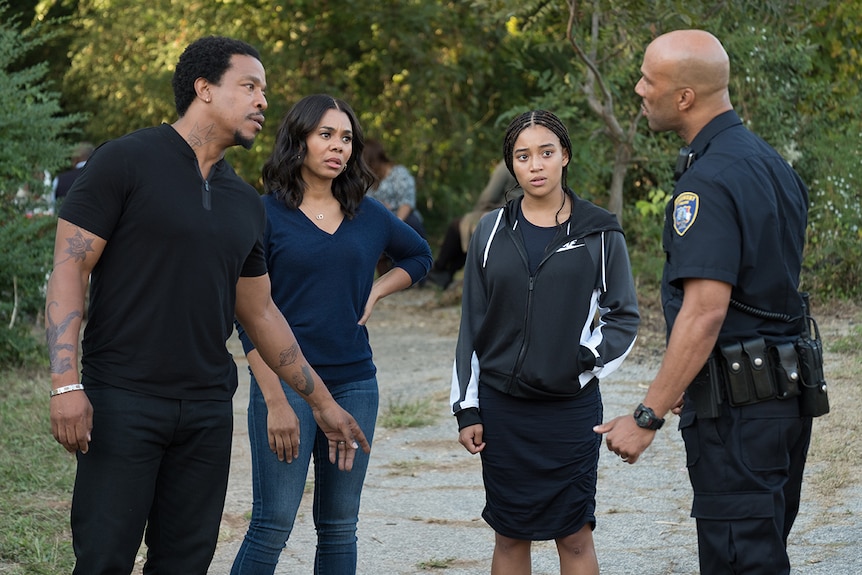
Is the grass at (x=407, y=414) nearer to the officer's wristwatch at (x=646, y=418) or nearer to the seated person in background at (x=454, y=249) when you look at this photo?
the officer's wristwatch at (x=646, y=418)

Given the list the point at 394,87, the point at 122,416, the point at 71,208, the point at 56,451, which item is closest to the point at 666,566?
the point at 122,416

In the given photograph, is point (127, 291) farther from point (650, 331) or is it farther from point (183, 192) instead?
point (650, 331)

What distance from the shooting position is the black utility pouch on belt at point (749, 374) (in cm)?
321

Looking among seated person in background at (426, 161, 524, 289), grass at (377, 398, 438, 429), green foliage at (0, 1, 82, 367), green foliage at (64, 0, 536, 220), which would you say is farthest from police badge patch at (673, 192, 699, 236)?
green foliage at (64, 0, 536, 220)

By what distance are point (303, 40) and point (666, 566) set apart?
1117 centimetres

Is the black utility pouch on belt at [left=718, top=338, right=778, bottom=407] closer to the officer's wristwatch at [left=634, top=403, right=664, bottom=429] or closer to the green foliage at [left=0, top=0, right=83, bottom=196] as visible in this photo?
the officer's wristwatch at [left=634, top=403, right=664, bottom=429]

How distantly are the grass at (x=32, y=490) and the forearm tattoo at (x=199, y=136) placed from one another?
7.10 feet

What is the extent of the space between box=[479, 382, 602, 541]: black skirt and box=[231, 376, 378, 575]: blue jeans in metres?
0.47

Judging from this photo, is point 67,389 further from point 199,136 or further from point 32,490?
point 32,490

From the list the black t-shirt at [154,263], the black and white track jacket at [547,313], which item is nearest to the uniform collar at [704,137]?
the black and white track jacket at [547,313]

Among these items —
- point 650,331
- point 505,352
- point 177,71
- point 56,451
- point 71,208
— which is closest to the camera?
point 71,208

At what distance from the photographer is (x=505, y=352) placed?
375 centimetres

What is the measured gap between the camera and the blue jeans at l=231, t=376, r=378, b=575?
3.74m

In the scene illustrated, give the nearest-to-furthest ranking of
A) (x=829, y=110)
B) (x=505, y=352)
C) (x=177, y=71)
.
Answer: (x=177, y=71)
(x=505, y=352)
(x=829, y=110)
